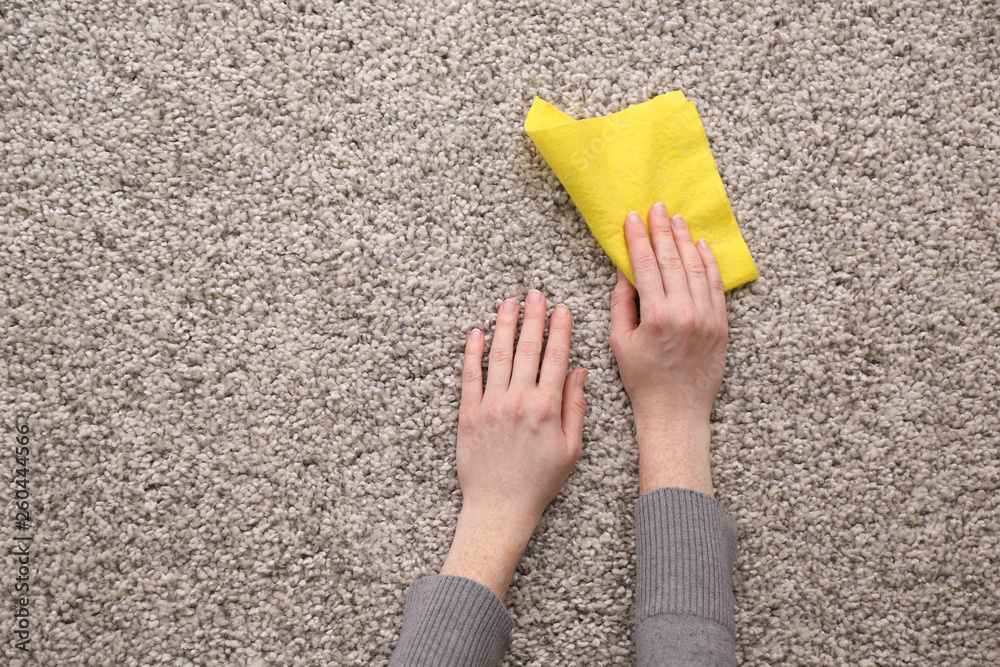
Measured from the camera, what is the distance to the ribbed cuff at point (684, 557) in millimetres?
732

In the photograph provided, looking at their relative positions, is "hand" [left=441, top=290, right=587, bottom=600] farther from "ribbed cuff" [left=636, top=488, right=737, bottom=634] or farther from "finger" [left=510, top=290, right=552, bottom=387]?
"ribbed cuff" [left=636, top=488, right=737, bottom=634]

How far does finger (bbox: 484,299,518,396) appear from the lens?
0.78 m

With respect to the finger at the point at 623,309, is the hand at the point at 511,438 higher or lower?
lower

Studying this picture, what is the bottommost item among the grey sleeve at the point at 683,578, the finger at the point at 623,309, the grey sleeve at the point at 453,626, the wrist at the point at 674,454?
the grey sleeve at the point at 453,626

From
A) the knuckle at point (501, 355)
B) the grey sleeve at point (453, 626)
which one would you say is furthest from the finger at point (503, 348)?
the grey sleeve at point (453, 626)

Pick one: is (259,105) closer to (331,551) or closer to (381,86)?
(381,86)

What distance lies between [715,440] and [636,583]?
0.19m

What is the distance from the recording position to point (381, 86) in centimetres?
79

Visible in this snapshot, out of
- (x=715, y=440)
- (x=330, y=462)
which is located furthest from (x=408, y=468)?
(x=715, y=440)

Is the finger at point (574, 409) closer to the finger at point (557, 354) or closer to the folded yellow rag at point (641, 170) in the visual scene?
the finger at point (557, 354)

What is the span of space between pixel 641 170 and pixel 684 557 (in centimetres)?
44

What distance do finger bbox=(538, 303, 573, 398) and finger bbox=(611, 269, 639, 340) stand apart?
0.05 metres
